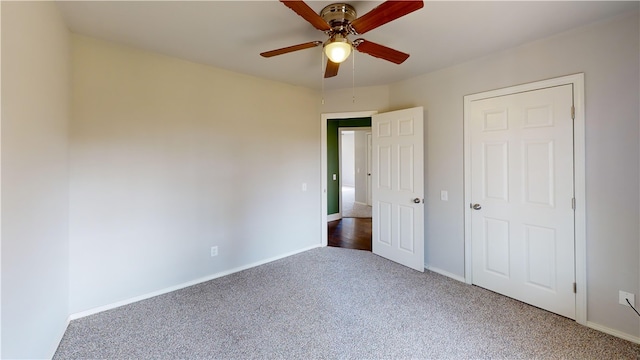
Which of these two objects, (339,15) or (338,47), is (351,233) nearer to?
(338,47)

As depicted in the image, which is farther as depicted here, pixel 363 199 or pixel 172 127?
pixel 363 199

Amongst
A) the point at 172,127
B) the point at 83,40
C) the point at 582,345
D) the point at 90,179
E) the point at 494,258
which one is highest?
the point at 83,40

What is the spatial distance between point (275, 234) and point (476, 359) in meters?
2.52

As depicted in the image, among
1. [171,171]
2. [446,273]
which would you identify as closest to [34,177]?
[171,171]

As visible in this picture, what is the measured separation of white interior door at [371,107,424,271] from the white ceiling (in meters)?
0.84

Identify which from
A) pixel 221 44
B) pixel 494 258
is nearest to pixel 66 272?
pixel 221 44

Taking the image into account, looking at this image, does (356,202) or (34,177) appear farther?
(356,202)

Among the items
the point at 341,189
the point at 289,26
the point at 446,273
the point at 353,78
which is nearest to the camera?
the point at 289,26

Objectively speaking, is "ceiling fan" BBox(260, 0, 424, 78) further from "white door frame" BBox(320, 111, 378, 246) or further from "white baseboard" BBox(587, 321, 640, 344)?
"white baseboard" BBox(587, 321, 640, 344)

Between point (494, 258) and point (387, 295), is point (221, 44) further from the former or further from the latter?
point (494, 258)

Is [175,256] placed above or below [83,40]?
below

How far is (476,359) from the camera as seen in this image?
5.93 ft

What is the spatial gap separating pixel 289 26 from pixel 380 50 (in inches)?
29.3

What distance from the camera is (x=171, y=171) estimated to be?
274 centimetres
